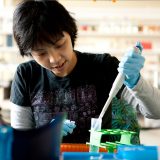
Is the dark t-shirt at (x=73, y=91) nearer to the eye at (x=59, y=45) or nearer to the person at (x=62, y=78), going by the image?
the person at (x=62, y=78)

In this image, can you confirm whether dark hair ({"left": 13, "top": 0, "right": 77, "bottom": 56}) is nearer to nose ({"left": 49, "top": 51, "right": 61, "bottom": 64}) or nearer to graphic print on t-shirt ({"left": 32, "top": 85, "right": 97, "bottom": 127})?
nose ({"left": 49, "top": 51, "right": 61, "bottom": 64})

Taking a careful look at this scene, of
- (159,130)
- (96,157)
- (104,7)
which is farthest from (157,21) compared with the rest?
(96,157)

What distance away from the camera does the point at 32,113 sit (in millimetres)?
1104

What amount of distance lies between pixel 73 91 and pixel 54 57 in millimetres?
210

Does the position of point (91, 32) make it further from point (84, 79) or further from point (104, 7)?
point (84, 79)

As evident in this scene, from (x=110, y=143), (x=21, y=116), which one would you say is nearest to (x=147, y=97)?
(x=110, y=143)

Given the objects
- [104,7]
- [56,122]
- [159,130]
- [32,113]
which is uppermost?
[104,7]

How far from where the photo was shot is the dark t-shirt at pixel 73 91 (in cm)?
105

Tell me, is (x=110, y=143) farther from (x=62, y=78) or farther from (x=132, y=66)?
(x=62, y=78)

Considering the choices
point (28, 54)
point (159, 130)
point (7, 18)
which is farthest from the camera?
point (7, 18)

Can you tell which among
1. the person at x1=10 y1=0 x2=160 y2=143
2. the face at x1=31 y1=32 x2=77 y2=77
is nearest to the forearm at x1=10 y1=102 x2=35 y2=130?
the person at x1=10 y1=0 x2=160 y2=143

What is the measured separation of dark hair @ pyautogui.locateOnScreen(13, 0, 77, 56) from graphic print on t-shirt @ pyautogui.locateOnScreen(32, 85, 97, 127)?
0.69 feet

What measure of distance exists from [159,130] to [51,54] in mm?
3344

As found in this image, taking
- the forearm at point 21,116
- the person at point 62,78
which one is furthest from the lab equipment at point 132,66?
the forearm at point 21,116
